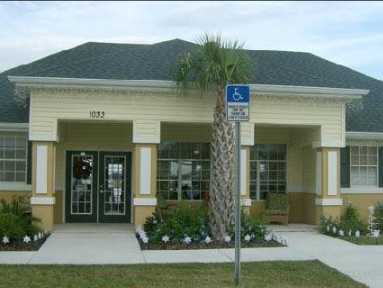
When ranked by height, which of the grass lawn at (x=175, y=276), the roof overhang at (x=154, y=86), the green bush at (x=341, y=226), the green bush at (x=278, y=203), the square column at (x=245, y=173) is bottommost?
the grass lawn at (x=175, y=276)

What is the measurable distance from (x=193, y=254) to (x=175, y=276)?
2.51 metres

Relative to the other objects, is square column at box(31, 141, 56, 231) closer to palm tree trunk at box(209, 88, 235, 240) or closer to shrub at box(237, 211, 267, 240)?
palm tree trunk at box(209, 88, 235, 240)

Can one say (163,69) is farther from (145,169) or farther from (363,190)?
(363,190)

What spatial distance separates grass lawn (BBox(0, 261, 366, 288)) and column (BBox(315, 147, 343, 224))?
6.01 m

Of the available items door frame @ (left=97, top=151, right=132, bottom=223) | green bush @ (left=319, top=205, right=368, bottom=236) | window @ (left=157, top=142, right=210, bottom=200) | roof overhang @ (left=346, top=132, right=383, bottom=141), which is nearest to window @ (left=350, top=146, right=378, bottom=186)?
roof overhang @ (left=346, top=132, right=383, bottom=141)

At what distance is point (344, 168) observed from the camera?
19094 millimetres

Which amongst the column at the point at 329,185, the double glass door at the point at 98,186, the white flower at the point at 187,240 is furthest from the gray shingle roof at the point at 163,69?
the white flower at the point at 187,240

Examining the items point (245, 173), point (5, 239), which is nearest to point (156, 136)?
point (245, 173)

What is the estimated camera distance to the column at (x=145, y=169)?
53.5 ft

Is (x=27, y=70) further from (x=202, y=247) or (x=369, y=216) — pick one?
(x=369, y=216)

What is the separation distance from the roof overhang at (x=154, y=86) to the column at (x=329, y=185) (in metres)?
1.68

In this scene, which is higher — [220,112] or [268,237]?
[220,112]

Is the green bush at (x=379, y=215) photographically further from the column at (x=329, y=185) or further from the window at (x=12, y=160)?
the window at (x=12, y=160)

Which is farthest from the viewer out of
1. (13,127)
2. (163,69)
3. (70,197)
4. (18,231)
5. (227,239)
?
(70,197)
